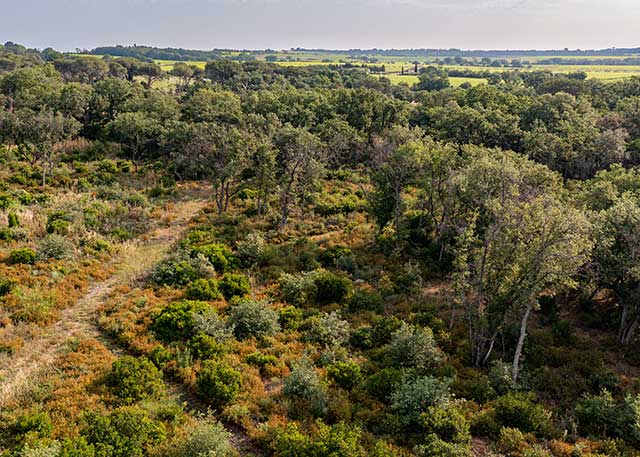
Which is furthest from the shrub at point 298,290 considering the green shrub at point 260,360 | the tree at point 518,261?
the tree at point 518,261

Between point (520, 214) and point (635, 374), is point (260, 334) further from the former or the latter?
point (635, 374)

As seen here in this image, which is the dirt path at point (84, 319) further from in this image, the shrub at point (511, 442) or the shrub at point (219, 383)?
the shrub at point (511, 442)

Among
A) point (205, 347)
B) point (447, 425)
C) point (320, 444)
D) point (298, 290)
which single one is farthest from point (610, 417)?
point (205, 347)

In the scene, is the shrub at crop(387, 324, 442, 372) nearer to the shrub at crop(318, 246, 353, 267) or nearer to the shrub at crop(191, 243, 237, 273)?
the shrub at crop(318, 246, 353, 267)

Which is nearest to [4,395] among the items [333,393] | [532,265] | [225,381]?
[225,381]

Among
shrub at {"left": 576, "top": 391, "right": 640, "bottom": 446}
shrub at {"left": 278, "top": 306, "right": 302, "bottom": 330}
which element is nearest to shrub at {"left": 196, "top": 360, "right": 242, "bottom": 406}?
shrub at {"left": 278, "top": 306, "right": 302, "bottom": 330}

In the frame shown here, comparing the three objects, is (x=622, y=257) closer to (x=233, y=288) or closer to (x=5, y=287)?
(x=233, y=288)
